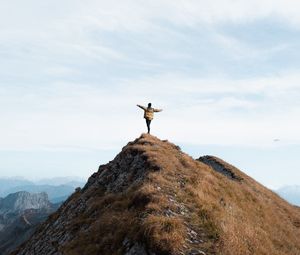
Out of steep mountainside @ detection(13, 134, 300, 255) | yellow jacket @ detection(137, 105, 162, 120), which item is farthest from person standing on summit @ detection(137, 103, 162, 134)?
steep mountainside @ detection(13, 134, 300, 255)

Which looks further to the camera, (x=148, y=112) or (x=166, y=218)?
(x=148, y=112)

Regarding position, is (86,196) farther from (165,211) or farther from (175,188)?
(165,211)

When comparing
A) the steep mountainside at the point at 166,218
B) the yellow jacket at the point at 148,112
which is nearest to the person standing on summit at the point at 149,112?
the yellow jacket at the point at 148,112

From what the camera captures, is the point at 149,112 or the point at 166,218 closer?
the point at 166,218

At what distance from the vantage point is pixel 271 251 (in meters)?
24.7

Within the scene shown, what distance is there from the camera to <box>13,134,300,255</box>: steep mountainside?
20.8 metres

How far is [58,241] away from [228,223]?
48.8 ft

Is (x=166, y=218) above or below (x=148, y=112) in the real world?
below

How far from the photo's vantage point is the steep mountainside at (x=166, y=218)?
20.8 m

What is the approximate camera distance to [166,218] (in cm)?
2181

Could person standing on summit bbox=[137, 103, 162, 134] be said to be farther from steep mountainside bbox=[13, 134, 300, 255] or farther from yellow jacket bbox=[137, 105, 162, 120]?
steep mountainside bbox=[13, 134, 300, 255]

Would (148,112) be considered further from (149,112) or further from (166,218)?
(166,218)

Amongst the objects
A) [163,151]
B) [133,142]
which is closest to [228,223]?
[163,151]

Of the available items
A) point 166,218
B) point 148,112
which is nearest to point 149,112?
point 148,112
